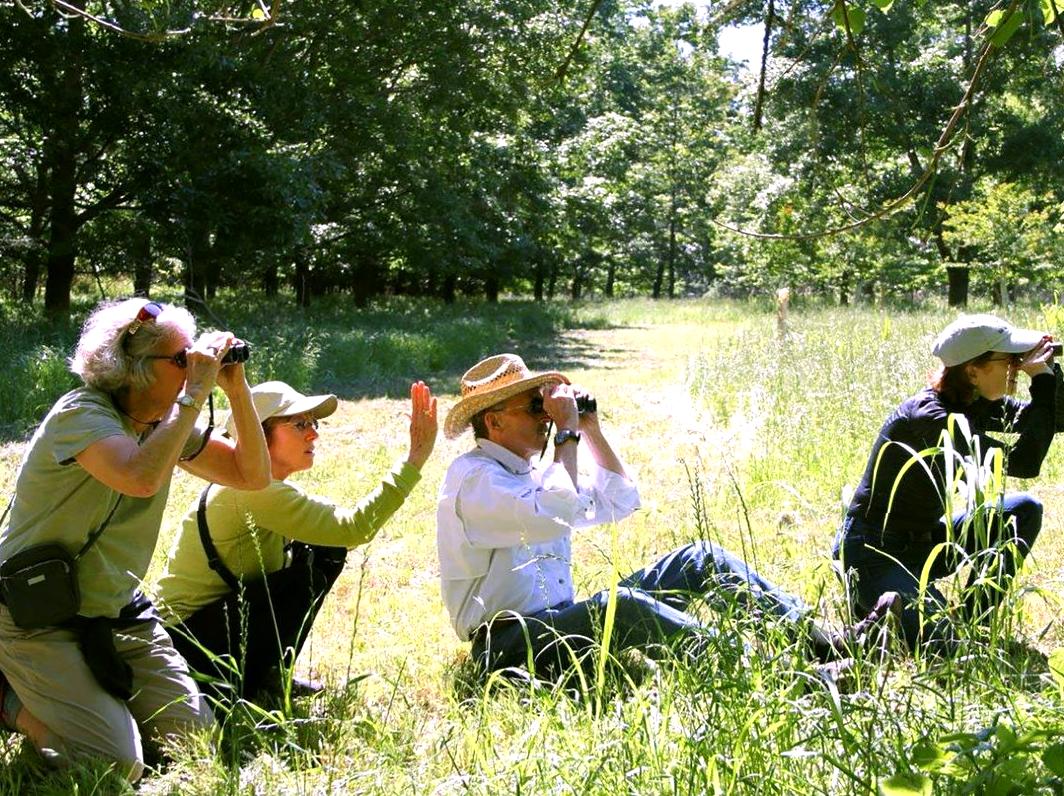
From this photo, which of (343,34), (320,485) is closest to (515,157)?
(343,34)

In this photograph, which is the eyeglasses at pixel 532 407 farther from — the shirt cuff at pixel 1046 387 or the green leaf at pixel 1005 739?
the green leaf at pixel 1005 739

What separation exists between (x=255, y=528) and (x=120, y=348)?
0.79 meters

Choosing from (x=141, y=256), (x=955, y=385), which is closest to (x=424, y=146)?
(x=141, y=256)

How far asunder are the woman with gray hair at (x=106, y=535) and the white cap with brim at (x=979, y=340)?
2450mm

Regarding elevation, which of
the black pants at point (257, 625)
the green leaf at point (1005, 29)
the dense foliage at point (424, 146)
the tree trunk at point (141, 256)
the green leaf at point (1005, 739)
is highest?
the dense foliage at point (424, 146)

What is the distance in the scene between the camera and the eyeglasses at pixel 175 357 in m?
3.30

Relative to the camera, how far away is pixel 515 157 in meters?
28.2

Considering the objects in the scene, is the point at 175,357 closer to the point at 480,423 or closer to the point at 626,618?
the point at 480,423

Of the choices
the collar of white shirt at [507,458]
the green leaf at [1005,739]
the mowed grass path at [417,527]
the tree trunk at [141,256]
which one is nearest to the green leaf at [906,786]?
the green leaf at [1005,739]

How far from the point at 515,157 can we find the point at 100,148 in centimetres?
1310

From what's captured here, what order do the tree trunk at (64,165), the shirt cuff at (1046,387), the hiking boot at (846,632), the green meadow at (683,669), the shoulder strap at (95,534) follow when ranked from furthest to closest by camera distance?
the tree trunk at (64,165) → the shirt cuff at (1046,387) → the hiking boot at (846,632) → the shoulder strap at (95,534) → the green meadow at (683,669)

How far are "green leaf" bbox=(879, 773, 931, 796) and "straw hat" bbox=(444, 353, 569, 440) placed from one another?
2221 millimetres

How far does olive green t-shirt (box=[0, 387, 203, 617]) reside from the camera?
Result: 3139mm

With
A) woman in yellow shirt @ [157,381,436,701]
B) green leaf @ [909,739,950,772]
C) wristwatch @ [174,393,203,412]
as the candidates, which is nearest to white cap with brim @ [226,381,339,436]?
woman in yellow shirt @ [157,381,436,701]
